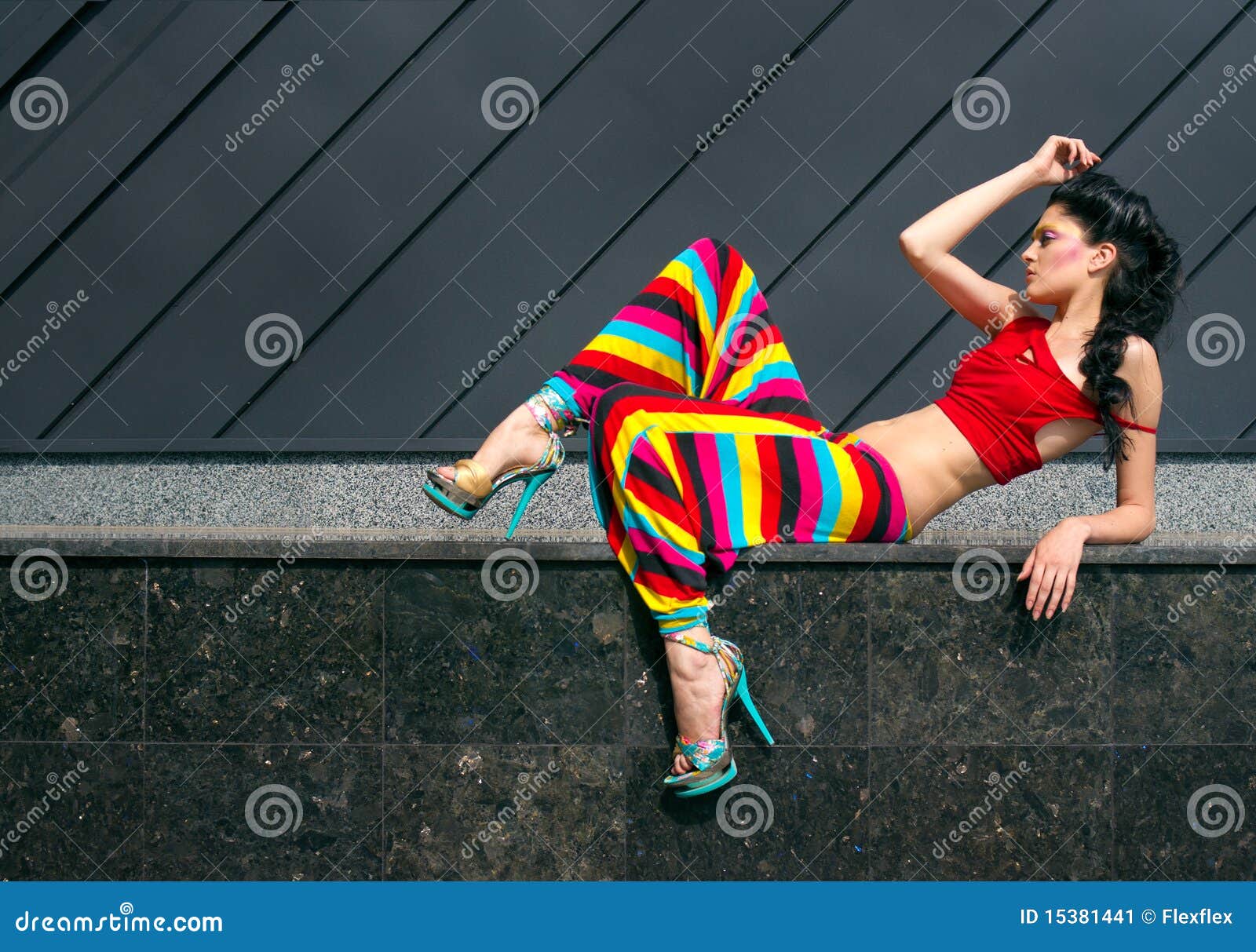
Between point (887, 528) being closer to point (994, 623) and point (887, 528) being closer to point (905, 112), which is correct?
point (994, 623)

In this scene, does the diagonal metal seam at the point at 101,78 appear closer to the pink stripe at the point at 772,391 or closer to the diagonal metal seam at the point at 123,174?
the diagonal metal seam at the point at 123,174

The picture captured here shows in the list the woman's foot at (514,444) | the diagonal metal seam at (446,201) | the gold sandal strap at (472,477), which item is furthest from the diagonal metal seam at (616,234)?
the gold sandal strap at (472,477)

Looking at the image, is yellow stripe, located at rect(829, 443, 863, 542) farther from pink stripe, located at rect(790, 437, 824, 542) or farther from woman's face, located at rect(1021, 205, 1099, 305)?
woman's face, located at rect(1021, 205, 1099, 305)

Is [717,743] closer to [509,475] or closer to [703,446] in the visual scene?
[703,446]

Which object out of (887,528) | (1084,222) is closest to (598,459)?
(887,528)

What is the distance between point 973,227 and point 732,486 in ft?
3.59

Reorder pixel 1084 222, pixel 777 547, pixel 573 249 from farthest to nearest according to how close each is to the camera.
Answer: pixel 573 249
pixel 1084 222
pixel 777 547

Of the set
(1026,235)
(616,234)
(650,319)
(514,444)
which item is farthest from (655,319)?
(1026,235)

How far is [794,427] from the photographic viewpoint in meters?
2.94

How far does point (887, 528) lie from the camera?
291cm

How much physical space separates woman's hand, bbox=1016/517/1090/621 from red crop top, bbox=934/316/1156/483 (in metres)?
A: 0.27

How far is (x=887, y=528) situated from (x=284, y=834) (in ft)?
5.56

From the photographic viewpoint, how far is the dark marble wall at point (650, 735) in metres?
2.80

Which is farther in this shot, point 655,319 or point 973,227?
point 973,227
